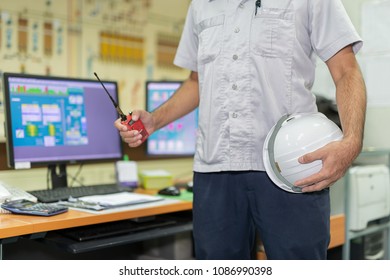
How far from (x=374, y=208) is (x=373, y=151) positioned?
0.29 m

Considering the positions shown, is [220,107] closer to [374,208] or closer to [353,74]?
[353,74]

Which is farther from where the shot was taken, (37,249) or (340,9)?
(37,249)

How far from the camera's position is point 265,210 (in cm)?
115

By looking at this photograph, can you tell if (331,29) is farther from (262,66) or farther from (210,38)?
(210,38)

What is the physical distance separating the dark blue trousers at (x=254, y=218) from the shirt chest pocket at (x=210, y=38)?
0.32 meters

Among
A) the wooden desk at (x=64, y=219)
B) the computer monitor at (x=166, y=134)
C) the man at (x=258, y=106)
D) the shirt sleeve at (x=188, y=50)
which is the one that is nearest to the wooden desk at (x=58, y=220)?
the wooden desk at (x=64, y=219)

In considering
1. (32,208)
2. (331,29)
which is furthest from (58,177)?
(331,29)

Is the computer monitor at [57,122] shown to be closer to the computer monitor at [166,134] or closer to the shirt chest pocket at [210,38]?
the computer monitor at [166,134]

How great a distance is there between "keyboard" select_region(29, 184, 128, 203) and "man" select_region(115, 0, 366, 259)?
21.0 inches

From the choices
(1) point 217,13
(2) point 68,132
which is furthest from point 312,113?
(2) point 68,132

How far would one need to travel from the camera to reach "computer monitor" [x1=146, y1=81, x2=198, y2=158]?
224 cm

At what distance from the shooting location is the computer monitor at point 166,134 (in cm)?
224

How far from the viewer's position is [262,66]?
118cm

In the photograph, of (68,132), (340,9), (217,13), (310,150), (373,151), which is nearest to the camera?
(310,150)
